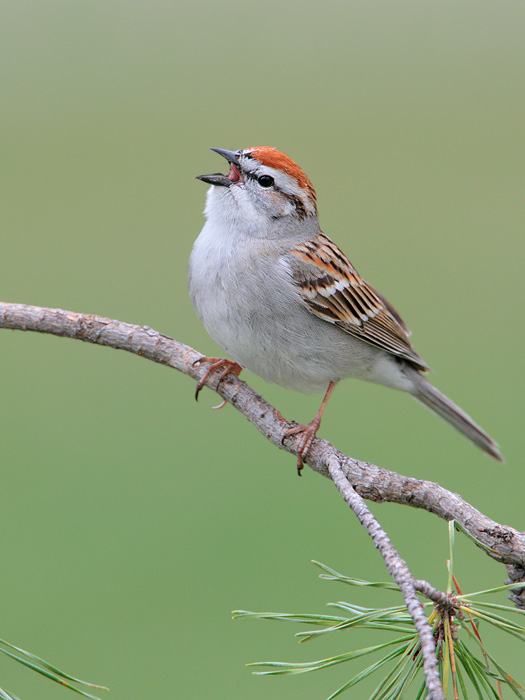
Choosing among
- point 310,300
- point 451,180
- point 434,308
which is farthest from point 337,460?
point 451,180

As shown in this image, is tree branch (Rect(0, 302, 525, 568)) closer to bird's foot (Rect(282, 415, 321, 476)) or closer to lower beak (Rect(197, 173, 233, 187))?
bird's foot (Rect(282, 415, 321, 476))

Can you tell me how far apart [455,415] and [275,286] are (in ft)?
4.33

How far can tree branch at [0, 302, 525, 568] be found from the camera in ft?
6.12

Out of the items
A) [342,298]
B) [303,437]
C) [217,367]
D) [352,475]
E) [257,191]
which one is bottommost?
[352,475]

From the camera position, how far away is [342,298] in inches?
125

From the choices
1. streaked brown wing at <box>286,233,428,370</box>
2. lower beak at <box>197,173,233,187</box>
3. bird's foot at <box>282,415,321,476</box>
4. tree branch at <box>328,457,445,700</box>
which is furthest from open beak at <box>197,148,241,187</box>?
tree branch at <box>328,457,445,700</box>

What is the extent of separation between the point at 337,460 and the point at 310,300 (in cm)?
107

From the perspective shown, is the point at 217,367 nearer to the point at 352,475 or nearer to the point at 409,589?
the point at 352,475

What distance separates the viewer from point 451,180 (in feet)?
27.9

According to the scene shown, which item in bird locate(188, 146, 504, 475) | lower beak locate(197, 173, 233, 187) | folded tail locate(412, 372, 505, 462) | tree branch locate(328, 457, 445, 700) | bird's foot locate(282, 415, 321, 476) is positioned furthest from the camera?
folded tail locate(412, 372, 505, 462)

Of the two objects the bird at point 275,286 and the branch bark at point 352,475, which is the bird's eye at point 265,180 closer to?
the bird at point 275,286

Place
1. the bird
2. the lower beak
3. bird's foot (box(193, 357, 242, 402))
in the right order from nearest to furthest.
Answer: bird's foot (box(193, 357, 242, 402))
the bird
the lower beak

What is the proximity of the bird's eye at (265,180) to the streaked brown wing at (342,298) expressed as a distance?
10.6 inches

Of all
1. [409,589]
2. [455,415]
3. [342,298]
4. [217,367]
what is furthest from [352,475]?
[455,415]
